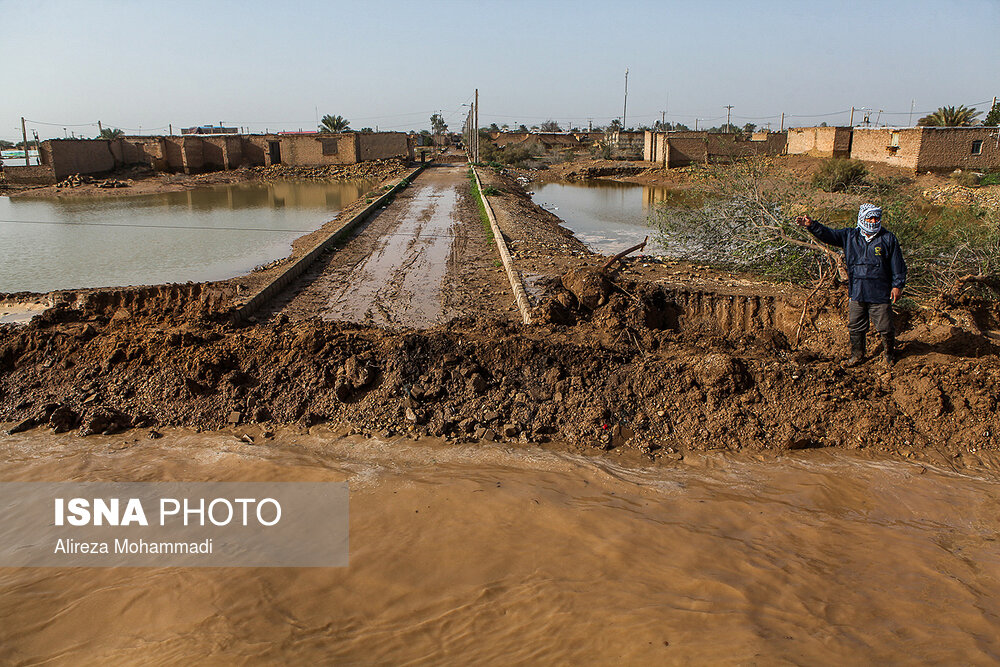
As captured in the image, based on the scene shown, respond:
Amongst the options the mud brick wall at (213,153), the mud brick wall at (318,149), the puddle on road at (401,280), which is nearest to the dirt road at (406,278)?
the puddle on road at (401,280)

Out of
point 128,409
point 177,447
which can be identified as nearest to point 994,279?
point 177,447

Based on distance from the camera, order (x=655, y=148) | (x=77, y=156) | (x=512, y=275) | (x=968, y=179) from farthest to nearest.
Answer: (x=655, y=148) < (x=77, y=156) < (x=968, y=179) < (x=512, y=275)

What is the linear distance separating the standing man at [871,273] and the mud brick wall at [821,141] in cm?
2909

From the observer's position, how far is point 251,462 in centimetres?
530

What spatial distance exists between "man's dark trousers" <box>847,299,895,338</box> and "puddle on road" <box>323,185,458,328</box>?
5253 millimetres

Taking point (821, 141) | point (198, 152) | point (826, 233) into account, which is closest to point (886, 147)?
point (821, 141)

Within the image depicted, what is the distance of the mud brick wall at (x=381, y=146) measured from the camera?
41188 millimetres

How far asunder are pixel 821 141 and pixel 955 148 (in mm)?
7320

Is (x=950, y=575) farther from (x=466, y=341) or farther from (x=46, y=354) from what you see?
(x=46, y=354)

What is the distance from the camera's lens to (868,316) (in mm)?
6191

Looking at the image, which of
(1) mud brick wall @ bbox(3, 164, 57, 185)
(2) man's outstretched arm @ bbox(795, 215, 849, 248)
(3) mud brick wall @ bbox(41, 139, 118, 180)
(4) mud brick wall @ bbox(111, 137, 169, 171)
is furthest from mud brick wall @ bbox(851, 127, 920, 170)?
(1) mud brick wall @ bbox(3, 164, 57, 185)

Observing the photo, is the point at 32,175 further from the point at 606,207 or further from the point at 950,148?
the point at 950,148

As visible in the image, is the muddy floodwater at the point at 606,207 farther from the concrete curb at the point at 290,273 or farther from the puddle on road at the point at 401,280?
the concrete curb at the point at 290,273

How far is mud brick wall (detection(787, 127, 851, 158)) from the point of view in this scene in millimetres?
30594
